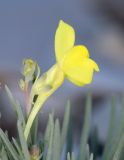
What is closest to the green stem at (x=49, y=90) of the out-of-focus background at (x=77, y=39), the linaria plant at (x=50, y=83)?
the linaria plant at (x=50, y=83)

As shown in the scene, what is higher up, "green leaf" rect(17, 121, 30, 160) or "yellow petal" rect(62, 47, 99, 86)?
"yellow petal" rect(62, 47, 99, 86)

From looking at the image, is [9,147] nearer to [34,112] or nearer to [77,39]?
[34,112]

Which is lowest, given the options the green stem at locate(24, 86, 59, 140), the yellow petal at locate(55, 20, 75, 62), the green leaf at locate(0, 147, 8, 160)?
the green leaf at locate(0, 147, 8, 160)

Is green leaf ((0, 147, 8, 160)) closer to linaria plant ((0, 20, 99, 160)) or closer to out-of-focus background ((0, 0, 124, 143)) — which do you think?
linaria plant ((0, 20, 99, 160))

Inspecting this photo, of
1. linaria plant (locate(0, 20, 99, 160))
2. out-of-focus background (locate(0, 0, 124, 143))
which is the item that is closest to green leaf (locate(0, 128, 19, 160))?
linaria plant (locate(0, 20, 99, 160))

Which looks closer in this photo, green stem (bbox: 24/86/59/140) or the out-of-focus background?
green stem (bbox: 24/86/59/140)

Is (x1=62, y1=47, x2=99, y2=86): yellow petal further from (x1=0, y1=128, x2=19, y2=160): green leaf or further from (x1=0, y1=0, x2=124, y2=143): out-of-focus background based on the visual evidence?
(x1=0, y1=0, x2=124, y2=143): out-of-focus background

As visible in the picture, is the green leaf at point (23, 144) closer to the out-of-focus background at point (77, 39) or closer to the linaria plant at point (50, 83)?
the linaria plant at point (50, 83)

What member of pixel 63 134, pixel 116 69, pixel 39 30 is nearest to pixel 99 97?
pixel 116 69
